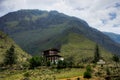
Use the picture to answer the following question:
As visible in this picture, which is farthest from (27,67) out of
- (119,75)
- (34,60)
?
(119,75)

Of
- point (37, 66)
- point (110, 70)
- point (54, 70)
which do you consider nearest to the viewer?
point (110, 70)

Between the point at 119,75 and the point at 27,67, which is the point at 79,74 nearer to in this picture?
the point at 119,75

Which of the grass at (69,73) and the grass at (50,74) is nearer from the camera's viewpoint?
the grass at (69,73)

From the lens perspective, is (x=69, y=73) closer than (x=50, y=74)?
Yes

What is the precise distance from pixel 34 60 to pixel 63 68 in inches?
703

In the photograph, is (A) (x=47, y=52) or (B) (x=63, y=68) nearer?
(B) (x=63, y=68)

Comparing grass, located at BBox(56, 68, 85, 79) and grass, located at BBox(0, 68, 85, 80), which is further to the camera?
grass, located at BBox(0, 68, 85, 80)

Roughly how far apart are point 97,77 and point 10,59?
75425 mm

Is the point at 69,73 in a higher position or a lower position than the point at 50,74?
higher

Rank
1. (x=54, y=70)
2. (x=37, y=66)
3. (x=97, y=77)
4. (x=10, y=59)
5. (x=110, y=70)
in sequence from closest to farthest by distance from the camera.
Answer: (x=97, y=77)
(x=110, y=70)
(x=54, y=70)
(x=37, y=66)
(x=10, y=59)

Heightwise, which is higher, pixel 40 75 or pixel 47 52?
pixel 47 52

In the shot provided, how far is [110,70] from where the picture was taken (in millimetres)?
101688

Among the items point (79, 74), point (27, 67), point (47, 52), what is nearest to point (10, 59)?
point (47, 52)

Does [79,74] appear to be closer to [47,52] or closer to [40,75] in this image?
[40,75]
